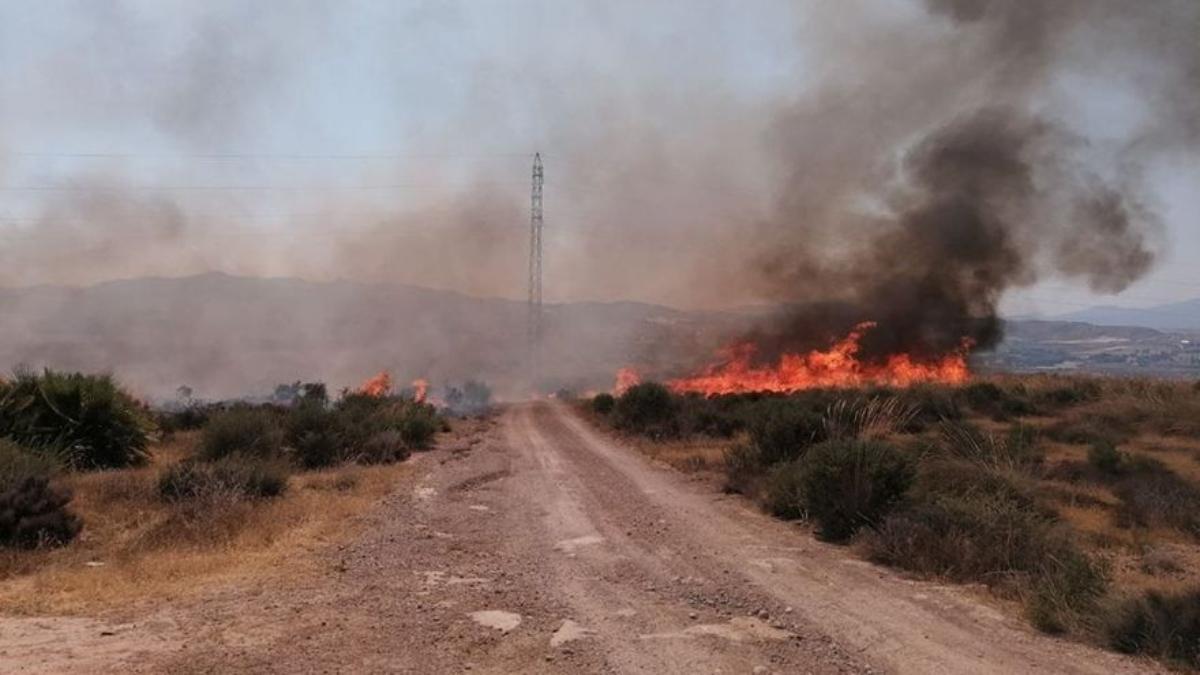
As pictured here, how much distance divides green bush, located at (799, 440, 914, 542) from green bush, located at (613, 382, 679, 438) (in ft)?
46.2

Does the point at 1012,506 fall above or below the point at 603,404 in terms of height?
above

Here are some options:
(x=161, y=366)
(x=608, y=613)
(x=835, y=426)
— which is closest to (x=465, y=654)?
(x=608, y=613)

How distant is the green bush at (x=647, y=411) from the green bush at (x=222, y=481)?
47.4 ft

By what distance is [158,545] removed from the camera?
9195 mm

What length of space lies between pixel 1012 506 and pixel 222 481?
10867mm

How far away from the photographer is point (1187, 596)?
7027 mm

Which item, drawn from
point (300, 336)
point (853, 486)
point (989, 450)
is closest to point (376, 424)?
point (853, 486)

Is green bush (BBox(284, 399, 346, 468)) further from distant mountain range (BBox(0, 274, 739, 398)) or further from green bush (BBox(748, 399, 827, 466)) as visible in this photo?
distant mountain range (BBox(0, 274, 739, 398))

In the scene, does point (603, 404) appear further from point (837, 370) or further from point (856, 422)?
point (856, 422)

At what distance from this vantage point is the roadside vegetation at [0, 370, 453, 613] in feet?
27.0

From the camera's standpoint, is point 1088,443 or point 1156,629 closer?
point 1156,629

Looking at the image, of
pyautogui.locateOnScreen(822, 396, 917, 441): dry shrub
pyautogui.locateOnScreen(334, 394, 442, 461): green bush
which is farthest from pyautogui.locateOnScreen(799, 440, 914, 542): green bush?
pyautogui.locateOnScreen(334, 394, 442, 461): green bush

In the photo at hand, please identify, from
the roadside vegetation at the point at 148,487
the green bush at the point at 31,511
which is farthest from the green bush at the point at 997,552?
the green bush at the point at 31,511

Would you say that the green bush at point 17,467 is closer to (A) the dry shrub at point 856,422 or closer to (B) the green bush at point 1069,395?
(A) the dry shrub at point 856,422
